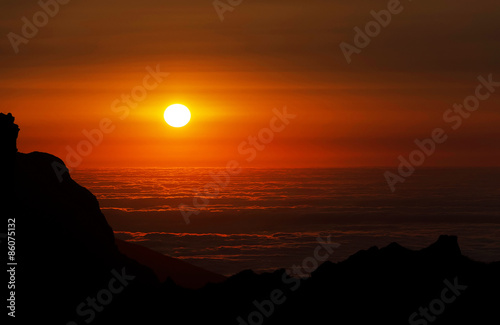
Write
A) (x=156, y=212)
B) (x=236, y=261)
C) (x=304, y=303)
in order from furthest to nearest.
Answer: (x=156, y=212) < (x=236, y=261) < (x=304, y=303)

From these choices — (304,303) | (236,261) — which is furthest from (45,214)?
(236,261)

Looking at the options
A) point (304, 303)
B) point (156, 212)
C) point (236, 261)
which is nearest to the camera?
point (304, 303)

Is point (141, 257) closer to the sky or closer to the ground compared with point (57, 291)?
closer to the sky

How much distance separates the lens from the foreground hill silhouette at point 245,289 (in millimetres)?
15094

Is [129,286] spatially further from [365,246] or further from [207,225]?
[207,225]

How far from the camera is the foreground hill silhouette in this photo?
15.1 meters

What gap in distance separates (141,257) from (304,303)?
15023 millimetres

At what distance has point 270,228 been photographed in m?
70.0

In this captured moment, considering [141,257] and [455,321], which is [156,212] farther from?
[455,321]

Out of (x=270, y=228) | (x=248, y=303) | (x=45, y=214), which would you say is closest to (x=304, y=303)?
(x=248, y=303)

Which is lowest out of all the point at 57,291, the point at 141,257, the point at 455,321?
the point at 455,321

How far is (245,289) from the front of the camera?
1666 centimetres

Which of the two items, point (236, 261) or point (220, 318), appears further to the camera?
point (236, 261)

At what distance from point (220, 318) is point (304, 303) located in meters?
2.01
